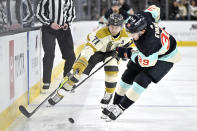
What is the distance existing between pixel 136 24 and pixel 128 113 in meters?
1.16

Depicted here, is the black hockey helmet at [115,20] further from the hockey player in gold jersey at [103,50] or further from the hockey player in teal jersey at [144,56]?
the hockey player in teal jersey at [144,56]

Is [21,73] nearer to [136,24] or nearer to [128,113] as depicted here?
[128,113]

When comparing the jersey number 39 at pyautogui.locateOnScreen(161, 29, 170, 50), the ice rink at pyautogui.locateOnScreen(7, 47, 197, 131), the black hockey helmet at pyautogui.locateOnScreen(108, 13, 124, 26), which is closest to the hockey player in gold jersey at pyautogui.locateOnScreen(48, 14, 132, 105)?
the black hockey helmet at pyautogui.locateOnScreen(108, 13, 124, 26)

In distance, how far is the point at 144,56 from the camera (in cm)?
277

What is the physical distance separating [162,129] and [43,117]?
1058 mm

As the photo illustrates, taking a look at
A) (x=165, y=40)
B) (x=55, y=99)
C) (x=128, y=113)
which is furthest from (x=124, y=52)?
(x=55, y=99)

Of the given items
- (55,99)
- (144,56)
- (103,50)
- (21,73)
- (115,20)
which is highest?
(115,20)

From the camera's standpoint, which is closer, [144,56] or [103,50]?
[144,56]

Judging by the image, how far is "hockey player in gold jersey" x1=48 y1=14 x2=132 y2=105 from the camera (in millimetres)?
3494

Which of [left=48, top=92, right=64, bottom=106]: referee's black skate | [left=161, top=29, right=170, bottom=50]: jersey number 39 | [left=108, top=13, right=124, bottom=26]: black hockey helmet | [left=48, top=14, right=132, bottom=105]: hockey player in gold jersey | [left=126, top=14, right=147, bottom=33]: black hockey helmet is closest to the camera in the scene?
[left=126, top=14, right=147, bottom=33]: black hockey helmet

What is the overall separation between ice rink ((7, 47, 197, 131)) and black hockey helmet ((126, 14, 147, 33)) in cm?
83

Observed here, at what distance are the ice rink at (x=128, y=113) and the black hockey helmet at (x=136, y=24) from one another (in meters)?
0.83

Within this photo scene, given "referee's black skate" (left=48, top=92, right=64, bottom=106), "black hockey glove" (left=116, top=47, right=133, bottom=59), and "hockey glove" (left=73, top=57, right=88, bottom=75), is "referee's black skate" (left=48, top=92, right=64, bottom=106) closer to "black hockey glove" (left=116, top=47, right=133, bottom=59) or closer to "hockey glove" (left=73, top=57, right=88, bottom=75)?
"hockey glove" (left=73, top=57, right=88, bottom=75)

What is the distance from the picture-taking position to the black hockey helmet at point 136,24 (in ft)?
8.96
